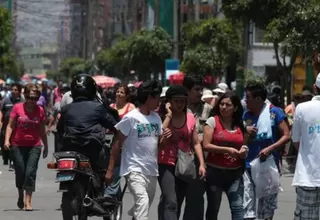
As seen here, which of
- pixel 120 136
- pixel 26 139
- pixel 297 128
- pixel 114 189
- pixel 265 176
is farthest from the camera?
pixel 26 139

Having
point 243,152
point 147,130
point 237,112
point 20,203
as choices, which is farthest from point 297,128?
point 20,203

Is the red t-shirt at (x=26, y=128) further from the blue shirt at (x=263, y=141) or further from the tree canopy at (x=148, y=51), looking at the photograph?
the tree canopy at (x=148, y=51)

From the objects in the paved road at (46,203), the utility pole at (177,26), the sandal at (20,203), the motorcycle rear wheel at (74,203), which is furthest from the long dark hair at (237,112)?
the utility pole at (177,26)

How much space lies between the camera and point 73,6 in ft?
506

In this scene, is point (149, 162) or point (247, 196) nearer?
point (149, 162)

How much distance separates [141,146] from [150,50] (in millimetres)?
51200

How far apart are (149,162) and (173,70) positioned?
40.4 meters

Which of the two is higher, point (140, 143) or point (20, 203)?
point (140, 143)

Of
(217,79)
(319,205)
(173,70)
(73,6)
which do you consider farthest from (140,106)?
(73,6)

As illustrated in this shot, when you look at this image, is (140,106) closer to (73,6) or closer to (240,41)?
(240,41)

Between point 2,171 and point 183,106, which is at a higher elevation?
point 183,106

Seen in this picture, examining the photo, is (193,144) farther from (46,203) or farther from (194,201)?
(46,203)

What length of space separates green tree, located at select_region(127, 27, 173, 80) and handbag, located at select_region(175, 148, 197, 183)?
5040cm

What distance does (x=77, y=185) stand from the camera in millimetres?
11602
